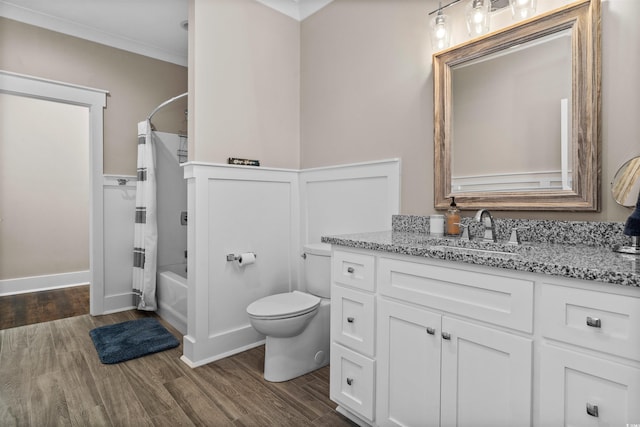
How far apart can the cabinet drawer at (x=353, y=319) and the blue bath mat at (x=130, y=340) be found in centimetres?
149

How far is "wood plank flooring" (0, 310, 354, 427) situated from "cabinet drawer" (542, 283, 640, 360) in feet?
3.67

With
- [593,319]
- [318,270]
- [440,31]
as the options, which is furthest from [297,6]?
[593,319]

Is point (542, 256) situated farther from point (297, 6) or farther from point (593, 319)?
point (297, 6)

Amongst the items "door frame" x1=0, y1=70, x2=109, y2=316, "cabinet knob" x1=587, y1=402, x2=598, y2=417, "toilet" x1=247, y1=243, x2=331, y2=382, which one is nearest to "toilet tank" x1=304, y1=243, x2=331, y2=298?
"toilet" x1=247, y1=243, x2=331, y2=382

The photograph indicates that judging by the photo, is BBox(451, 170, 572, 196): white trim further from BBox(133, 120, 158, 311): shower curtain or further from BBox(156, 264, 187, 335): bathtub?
BBox(133, 120, 158, 311): shower curtain

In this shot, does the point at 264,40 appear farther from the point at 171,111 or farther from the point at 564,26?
the point at 564,26

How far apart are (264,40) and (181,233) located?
6.96 feet

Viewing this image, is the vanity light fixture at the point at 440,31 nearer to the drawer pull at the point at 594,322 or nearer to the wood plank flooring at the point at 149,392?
the drawer pull at the point at 594,322

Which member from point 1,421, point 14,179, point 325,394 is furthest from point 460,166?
point 14,179

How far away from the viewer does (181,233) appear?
3609 mm

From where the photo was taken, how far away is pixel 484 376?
114 cm

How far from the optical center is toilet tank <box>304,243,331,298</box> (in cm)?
223

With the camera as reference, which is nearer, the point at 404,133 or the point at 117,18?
the point at 404,133

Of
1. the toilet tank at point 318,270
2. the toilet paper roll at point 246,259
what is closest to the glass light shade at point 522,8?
the toilet tank at point 318,270
